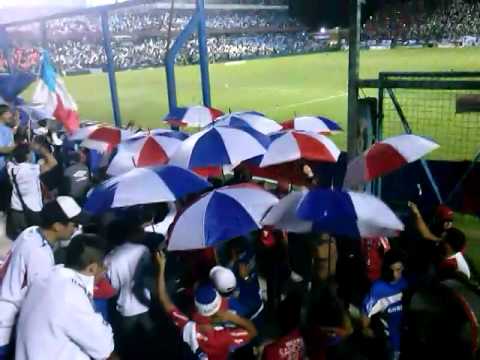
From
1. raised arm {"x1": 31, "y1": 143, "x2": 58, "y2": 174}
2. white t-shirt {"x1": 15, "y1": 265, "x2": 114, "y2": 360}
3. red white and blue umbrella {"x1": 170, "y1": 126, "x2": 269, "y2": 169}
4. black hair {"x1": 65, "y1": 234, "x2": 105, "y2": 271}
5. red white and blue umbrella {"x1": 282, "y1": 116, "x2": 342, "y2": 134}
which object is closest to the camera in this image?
white t-shirt {"x1": 15, "y1": 265, "x2": 114, "y2": 360}

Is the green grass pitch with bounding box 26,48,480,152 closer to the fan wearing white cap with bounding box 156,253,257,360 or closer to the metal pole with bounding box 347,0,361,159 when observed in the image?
the metal pole with bounding box 347,0,361,159

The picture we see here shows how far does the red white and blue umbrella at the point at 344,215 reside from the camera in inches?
141

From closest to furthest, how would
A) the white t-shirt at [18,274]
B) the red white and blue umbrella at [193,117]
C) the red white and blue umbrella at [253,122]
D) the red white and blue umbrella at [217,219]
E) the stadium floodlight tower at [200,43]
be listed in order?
1. the white t-shirt at [18,274]
2. the red white and blue umbrella at [217,219]
3. the red white and blue umbrella at [253,122]
4. the red white and blue umbrella at [193,117]
5. the stadium floodlight tower at [200,43]

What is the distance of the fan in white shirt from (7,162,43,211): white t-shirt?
345 cm

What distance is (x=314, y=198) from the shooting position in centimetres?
371

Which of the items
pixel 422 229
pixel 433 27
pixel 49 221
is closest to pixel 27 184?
pixel 49 221

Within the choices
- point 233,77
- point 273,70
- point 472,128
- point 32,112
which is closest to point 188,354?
point 32,112

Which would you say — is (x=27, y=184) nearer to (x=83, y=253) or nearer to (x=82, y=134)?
(x=82, y=134)

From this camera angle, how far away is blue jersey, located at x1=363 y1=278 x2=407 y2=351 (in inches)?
143

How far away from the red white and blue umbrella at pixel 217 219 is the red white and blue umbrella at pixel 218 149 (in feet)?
2.80

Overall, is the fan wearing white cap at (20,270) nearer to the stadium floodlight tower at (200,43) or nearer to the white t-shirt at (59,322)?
the white t-shirt at (59,322)

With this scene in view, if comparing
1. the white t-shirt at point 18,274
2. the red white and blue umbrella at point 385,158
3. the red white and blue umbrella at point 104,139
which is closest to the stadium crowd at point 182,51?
the red white and blue umbrella at point 104,139

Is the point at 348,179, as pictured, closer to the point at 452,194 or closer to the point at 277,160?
the point at 277,160

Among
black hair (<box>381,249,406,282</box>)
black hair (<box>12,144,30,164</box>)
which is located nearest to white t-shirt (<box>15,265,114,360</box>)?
black hair (<box>381,249,406,282</box>)
